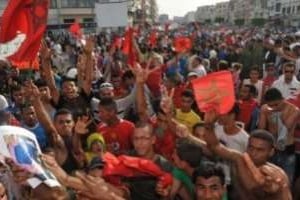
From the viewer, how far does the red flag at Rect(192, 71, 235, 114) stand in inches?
159

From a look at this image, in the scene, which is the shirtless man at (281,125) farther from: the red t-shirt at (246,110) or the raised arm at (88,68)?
the raised arm at (88,68)

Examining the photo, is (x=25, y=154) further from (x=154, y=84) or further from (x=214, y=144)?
(x=154, y=84)

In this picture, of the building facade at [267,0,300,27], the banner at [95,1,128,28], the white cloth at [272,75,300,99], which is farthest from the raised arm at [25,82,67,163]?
the building facade at [267,0,300,27]

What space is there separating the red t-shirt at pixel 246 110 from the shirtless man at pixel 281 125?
63 cm

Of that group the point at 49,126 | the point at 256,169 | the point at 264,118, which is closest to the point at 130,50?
the point at 264,118

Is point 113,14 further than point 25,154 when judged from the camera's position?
Yes

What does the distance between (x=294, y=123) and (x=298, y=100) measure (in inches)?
19.6

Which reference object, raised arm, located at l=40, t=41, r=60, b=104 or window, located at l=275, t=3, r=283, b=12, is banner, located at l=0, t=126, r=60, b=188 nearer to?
raised arm, located at l=40, t=41, r=60, b=104

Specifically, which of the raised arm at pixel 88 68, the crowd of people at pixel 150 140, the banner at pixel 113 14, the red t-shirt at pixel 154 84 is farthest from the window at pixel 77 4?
the raised arm at pixel 88 68

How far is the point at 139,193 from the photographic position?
364 centimetres

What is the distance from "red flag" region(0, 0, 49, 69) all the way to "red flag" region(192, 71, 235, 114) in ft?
6.38

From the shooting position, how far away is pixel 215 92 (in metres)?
4.12

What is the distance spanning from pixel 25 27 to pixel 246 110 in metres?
2.62

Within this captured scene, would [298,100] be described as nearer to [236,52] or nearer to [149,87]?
[149,87]
